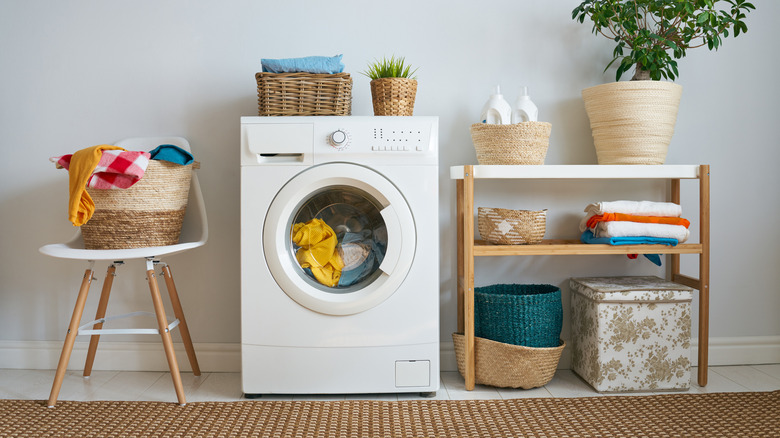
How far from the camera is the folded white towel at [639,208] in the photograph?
1.90 meters

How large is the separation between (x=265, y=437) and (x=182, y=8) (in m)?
1.55

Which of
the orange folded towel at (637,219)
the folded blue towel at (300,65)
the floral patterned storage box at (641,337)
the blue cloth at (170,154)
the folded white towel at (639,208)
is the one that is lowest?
the floral patterned storage box at (641,337)

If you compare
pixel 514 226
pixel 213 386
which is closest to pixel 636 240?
pixel 514 226

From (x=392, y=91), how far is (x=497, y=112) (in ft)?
1.20

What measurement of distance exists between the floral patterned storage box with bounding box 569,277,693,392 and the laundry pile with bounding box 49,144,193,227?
58.8 inches

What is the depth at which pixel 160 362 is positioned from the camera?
2143 millimetres

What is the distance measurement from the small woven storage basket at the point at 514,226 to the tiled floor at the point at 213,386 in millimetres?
504

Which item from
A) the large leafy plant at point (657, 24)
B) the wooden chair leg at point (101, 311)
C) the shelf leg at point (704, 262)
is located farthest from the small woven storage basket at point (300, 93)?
the shelf leg at point (704, 262)

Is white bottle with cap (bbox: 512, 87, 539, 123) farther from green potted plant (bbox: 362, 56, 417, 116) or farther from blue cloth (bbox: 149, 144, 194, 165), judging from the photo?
blue cloth (bbox: 149, 144, 194, 165)

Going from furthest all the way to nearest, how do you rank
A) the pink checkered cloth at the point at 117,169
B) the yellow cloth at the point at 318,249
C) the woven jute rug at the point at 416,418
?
the yellow cloth at the point at 318,249, the pink checkered cloth at the point at 117,169, the woven jute rug at the point at 416,418

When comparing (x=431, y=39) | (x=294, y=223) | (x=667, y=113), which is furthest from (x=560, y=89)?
(x=294, y=223)

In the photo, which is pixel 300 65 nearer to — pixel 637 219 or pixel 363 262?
pixel 363 262

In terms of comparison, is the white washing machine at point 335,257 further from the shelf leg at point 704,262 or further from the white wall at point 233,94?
the shelf leg at point 704,262

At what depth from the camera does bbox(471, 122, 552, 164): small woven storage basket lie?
185 centimetres
